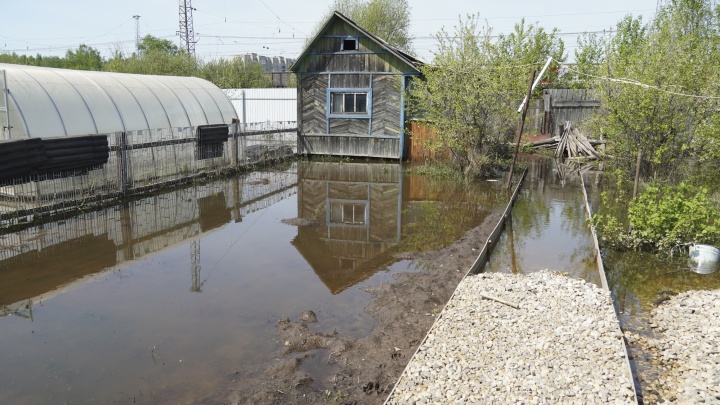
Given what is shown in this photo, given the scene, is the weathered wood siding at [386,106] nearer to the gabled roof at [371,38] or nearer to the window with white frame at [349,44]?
the gabled roof at [371,38]

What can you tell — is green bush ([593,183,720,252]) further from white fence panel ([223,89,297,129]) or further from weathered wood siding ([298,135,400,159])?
white fence panel ([223,89,297,129])

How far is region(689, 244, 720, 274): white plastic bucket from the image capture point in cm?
1022

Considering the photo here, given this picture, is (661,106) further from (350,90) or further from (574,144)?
(350,90)

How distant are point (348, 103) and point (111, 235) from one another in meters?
14.8

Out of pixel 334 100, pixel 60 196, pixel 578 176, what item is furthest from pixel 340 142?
pixel 60 196

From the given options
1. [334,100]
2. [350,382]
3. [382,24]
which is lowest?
[350,382]

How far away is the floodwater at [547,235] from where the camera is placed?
Answer: 34.8ft

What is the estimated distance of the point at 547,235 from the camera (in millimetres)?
12914

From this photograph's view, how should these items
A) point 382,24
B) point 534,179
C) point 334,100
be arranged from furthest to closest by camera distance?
point 382,24 → point 334,100 → point 534,179

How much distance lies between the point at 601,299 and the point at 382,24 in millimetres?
53200

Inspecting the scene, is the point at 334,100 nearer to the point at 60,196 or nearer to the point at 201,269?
the point at 60,196

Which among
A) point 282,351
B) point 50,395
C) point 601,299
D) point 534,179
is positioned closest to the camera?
point 50,395

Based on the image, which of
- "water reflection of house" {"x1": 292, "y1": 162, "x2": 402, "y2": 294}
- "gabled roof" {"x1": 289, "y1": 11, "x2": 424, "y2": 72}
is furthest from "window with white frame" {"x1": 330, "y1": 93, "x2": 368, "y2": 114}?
"water reflection of house" {"x1": 292, "y1": 162, "x2": 402, "y2": 294}

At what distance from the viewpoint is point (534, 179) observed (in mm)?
20766
